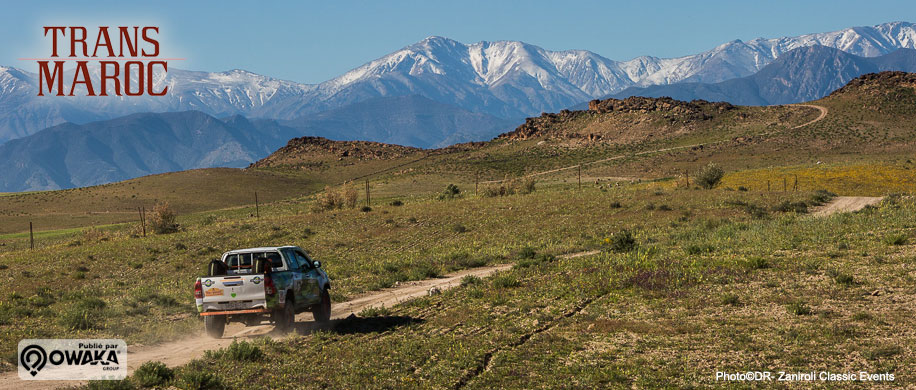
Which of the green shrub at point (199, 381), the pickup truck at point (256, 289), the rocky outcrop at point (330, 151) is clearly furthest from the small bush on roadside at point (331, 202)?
the rocky outcrop at point (330, 151)

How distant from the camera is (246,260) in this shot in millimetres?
18672

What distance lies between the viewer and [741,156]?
10925cm

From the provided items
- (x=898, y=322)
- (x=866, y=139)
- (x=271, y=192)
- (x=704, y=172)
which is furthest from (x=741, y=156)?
(x=898, y=322)

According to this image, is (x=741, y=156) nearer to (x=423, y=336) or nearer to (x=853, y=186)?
(x=853, y=186)

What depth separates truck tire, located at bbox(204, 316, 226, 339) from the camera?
17.3 meters

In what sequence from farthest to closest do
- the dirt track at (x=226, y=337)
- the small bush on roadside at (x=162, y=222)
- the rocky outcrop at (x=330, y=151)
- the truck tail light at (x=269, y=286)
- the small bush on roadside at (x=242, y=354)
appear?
the rocky outcrop at (x=330, y=151)
the small bush on roadside at (x=162, y=222)
the truck tail light at (x=269, y=286)
the small bush on roadside at (x=242, y=354)
the dirt track at (x=226, y=337)

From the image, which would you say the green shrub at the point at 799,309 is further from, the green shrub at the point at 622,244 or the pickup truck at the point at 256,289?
the green shrub at the point at 622,244

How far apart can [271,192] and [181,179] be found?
16.7m

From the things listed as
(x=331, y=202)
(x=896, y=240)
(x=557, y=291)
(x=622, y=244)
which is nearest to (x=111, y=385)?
(x=557, y=291)

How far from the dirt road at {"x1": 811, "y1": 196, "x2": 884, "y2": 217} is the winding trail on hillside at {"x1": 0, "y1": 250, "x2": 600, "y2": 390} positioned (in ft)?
86.7

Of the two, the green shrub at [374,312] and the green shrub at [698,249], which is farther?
the green shrub at [698,249]

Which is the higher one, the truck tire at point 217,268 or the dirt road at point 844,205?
the truck tire at point 217,268

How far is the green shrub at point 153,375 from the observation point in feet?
43.4

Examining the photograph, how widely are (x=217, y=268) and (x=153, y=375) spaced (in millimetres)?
4232
